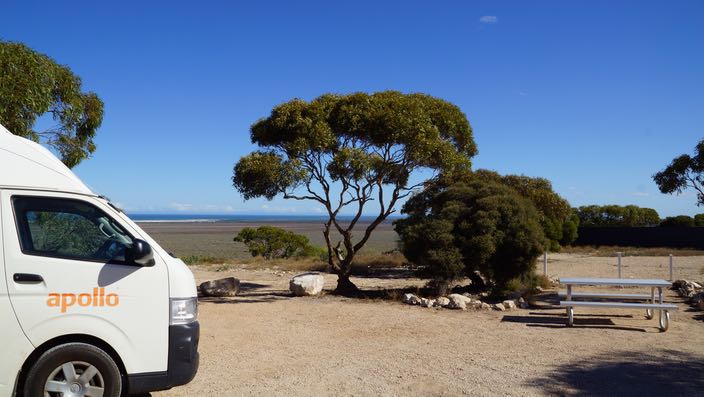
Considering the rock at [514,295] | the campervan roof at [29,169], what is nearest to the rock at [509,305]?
the rock at [514,295]

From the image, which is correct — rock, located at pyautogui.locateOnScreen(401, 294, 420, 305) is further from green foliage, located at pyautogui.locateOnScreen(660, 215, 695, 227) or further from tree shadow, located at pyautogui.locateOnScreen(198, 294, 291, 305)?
green foliage, located at pyautogui.locateOnScreen(660, 215, 695, 227)

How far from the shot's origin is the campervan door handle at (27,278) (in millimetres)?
5379

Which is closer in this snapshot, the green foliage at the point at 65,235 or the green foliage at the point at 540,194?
the green foliage at the point at 65,235

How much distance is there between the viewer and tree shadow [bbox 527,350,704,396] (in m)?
6.92

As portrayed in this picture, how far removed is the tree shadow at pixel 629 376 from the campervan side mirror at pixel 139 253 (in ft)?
15.4

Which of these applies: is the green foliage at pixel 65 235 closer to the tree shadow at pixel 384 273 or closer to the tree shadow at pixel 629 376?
the tree shadow at pixel 629 376

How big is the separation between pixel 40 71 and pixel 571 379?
34.0 feet

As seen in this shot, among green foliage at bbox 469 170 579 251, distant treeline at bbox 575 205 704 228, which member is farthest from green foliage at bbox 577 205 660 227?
green foliage at bbox 469 170 579 251

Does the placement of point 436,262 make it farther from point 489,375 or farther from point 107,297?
point 107,297

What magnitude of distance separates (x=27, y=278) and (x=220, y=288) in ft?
36.3

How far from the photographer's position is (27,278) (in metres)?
5.40

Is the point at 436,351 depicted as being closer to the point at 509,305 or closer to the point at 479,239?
the point at 509,305

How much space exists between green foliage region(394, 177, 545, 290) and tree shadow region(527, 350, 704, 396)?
5963 mm

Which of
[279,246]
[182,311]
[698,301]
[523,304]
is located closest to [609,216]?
[279,246]
